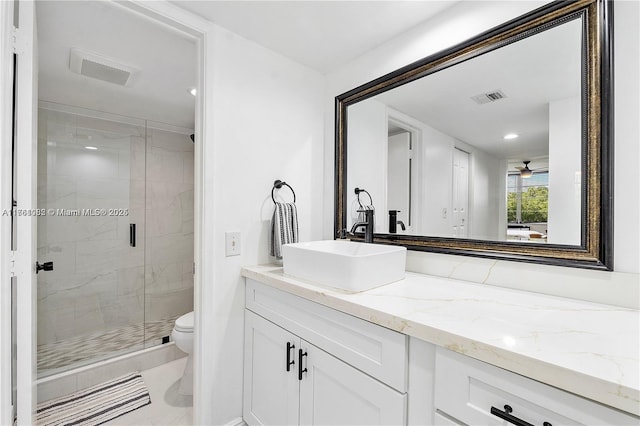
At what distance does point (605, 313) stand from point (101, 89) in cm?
306

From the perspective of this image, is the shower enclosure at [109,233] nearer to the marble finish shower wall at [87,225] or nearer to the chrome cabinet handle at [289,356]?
the marble finish shower wall at [87,225]

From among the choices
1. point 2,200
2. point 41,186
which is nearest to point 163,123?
point 41,186

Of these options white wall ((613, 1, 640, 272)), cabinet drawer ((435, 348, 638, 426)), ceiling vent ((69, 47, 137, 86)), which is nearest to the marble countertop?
cabinet drawer ((435, 348, 638, 426))

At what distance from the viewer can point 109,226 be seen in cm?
257

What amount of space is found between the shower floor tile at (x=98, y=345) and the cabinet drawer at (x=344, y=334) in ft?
5.65

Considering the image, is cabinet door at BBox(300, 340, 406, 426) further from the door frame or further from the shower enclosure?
the shower enclosure

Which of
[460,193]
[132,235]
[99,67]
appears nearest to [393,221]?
[460,193]

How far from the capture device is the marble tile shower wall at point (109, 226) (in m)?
2.29

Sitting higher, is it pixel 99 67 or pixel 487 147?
pixel 99 67

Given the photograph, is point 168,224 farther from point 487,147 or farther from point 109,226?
point 487,147

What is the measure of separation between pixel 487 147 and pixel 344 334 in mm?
1020

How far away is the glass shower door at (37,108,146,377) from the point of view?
2.25m

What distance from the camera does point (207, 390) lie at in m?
1.49

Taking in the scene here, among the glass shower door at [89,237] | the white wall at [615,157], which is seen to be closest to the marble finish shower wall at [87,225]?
the glass shower door at [89,237]
